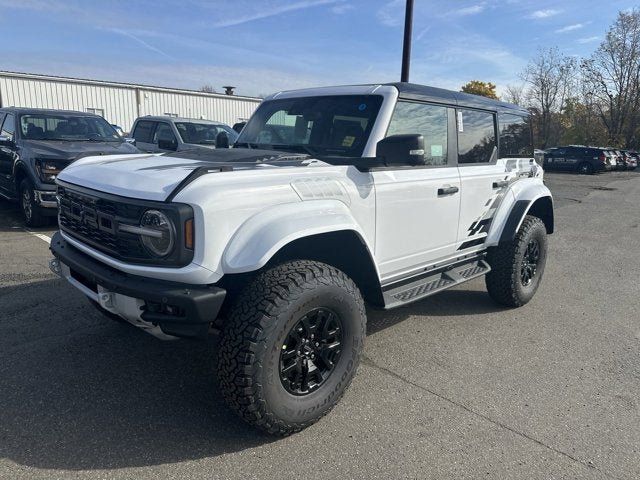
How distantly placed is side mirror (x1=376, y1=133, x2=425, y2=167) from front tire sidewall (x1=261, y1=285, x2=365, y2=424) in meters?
0.94

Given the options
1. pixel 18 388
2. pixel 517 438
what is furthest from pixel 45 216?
pixel 517 438

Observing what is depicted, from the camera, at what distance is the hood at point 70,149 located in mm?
7246

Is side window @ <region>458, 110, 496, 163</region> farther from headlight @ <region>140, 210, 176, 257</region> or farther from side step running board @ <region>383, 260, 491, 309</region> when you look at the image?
headlight @ <region>140, 210, 176, 257</region>

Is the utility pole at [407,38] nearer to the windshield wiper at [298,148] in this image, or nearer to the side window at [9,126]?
the side window at [9,126]

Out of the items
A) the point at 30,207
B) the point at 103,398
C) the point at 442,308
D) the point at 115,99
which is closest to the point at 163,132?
the point at 30,207

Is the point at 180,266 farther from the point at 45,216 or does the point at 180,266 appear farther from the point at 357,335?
the point at 45,216

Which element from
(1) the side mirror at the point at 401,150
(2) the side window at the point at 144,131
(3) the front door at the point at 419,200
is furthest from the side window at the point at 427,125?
(2) the side window at the point at 144,131

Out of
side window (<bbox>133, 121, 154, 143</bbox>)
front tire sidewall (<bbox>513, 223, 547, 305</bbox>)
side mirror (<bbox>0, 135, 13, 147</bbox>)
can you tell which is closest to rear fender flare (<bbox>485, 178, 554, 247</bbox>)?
front tire sidewall (<bbox>513, 223, 547, 305</bbox>)

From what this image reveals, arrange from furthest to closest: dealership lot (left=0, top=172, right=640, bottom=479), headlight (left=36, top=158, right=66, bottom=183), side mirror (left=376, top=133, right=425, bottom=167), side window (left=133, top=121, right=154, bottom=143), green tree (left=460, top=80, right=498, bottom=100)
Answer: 1. green tree (left=460, top=80, right=498, bottom=100)
2. side window (left=133, top=121, right=154, bottom=143)
3. headlight (left=36, top=158, right=66, bottom=183)
4. side mirror (left=376, top=133, right=425, bottom=167)
5. dealership lot (left=0, top=172, right=640, bottom=479)

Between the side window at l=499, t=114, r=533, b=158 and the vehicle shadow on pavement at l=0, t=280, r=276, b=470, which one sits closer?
the vehicle shadow on pavement at l=0, t=280, r=276, b=470

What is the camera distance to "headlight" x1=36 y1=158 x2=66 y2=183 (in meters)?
7.18

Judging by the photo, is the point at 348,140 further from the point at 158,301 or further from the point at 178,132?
the point at 178,132

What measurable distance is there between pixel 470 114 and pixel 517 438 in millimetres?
2681

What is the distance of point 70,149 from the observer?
24.6 feet
